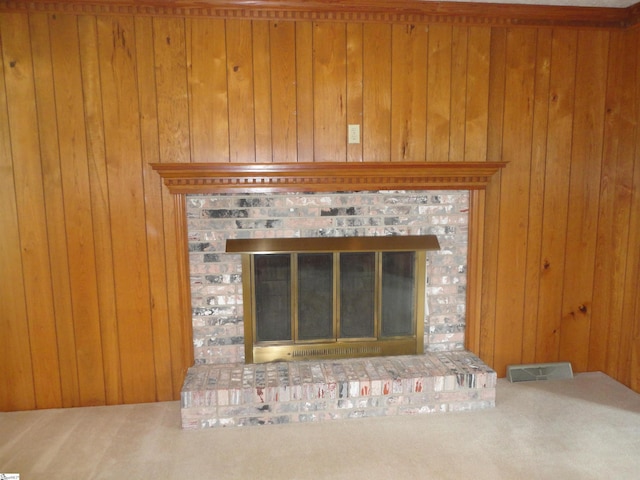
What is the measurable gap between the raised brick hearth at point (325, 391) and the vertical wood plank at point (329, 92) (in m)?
1.19

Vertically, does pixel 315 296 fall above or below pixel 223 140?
below

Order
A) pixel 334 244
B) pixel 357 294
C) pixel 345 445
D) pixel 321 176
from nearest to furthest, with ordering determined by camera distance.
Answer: pixel 345 445, pixel 321 176, pixel 334 244, pixel 357 294

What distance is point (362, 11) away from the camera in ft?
7.60

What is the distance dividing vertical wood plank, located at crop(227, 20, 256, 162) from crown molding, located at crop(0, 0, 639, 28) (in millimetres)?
93

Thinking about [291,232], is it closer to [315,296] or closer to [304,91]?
[315,296]

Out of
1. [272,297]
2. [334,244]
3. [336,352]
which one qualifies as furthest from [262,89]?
[336,352]

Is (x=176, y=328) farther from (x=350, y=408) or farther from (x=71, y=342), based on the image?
(x=350, y=408)

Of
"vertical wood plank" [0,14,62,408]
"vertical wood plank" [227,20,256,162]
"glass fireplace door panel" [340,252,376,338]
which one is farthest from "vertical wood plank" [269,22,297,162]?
"vertical wood plank" [0,14,62,408]

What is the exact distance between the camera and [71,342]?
2398mm

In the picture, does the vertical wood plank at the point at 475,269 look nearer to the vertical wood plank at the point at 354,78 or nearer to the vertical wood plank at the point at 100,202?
the vertical wood plank at the point at 354,78

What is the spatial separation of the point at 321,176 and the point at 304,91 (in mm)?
463

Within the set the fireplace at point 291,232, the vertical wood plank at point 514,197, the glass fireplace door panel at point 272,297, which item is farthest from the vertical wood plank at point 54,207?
the vertical wood plank at point 514,197

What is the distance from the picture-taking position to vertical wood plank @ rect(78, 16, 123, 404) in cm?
223

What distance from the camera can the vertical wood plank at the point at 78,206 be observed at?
2.21 metres
